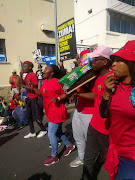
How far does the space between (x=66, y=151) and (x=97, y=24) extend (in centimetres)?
1621

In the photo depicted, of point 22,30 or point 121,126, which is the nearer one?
point 121,126

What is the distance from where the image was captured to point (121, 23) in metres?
17.3

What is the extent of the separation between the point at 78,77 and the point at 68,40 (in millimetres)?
4396

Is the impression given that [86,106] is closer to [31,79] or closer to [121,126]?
[121,126]

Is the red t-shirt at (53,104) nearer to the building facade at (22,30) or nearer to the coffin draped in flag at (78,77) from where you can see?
the coffin draped in flag at (78,77)

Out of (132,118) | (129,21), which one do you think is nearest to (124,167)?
(132,118)

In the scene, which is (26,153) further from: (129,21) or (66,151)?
(129,21)

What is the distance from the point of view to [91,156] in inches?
76.5

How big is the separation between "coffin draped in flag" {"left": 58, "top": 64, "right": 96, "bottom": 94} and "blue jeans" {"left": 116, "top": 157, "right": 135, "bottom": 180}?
3.22 ft

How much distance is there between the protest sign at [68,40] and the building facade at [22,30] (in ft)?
12.7

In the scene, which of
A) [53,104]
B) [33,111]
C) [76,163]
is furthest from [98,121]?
[33,111]

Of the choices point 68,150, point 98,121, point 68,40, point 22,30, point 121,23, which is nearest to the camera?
point 98,121

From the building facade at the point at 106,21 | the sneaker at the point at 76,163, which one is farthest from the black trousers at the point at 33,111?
the building facade at the point at 106,21

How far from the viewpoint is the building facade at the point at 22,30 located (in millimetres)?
8695
